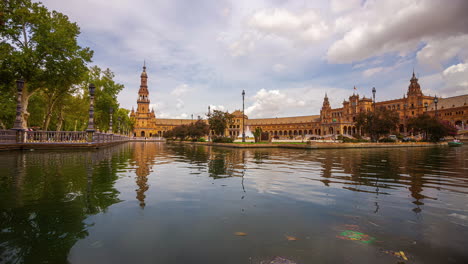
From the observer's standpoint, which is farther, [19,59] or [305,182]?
[19,59]

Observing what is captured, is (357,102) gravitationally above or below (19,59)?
above

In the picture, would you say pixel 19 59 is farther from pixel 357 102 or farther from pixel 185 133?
pixel 357 102

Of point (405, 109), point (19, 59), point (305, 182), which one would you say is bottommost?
point (305, 182)

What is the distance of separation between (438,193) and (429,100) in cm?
11638

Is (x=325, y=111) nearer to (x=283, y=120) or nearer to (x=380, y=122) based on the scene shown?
(x=283, y=120)

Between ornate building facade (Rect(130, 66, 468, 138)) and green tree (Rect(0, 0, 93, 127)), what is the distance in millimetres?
57380

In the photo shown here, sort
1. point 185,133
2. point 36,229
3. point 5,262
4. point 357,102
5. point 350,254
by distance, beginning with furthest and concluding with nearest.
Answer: point 357,102, point 185,133, point 36,229, point 350,254, point 5,262

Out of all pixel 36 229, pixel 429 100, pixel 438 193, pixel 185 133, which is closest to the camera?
pixel 36 229

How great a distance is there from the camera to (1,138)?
1819cm

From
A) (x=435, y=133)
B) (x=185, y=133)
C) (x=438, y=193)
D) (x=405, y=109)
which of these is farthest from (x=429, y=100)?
(x=438, y=193)

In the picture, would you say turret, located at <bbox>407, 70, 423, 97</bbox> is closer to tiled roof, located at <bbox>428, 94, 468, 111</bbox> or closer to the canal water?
tiled roof, located at <bbox>428, 94, 468, 111</bbox>

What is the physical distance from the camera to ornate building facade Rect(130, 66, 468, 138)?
85.5 metres

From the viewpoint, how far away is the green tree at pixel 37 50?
19831 millimetres

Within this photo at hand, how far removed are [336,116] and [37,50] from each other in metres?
116
